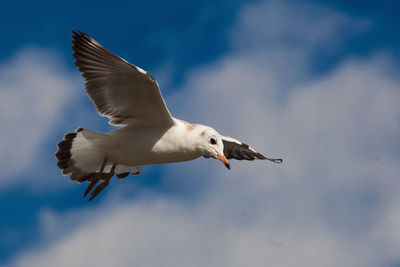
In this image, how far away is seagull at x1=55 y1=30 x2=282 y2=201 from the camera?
10.7 metres

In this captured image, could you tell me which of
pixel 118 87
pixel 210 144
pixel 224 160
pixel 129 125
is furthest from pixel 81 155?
pixel 224 160

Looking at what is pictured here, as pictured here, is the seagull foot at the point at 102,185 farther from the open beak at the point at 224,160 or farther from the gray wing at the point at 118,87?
the open beak at the point at 224,160

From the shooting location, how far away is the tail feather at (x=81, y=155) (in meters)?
11.5

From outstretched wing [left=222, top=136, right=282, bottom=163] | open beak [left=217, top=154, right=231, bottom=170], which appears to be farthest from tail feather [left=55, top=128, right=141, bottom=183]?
outstretched wing [left=222, top=136, right=282, bottom=163]

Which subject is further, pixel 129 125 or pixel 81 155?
pixel 81 155

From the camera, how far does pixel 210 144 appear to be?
1095 centimetres

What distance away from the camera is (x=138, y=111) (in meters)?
11.1

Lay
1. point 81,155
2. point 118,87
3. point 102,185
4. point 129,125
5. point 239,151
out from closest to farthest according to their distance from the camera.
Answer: point 118,87
point 129,125
point 81,155
point 102,185
point 239,151

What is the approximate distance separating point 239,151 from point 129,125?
2.80 m

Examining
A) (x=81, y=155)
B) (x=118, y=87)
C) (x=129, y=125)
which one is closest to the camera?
(x=118, y=87)

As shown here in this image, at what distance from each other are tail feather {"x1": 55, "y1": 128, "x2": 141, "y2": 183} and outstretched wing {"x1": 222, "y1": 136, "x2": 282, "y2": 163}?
227 cm

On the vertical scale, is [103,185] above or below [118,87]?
below

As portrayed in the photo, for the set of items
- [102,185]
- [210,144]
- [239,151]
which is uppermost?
[239,151]

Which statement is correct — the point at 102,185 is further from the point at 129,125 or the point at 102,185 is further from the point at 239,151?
the point at 239,151
